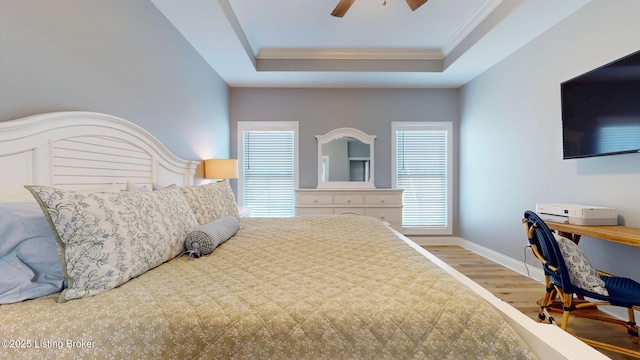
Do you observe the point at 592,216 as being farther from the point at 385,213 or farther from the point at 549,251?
the point at 385,213

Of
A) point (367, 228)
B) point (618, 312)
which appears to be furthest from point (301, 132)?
point (618, 312)

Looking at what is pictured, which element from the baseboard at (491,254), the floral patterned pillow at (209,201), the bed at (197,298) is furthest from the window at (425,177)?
the bed at (197,298)

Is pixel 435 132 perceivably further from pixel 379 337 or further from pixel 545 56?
pixel 379 337

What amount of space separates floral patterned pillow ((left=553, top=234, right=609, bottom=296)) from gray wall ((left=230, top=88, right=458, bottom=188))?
252cm

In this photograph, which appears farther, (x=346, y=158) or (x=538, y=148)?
(x=346, y=158)

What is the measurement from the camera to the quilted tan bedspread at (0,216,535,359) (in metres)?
0.69

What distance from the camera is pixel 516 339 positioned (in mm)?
717

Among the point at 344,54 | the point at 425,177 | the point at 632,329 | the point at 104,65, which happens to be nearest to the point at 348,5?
the point at 344,54

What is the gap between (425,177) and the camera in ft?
13.7

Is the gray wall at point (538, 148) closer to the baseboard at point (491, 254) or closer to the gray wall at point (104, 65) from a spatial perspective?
the baseboard at point (491, 254)

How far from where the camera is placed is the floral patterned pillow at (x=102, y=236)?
2.67 ft

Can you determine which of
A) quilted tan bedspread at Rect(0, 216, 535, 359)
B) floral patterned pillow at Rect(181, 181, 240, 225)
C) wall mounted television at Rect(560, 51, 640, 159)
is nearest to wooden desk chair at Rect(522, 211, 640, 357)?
wall mounted television at Rect(560, 51, 640, 159)

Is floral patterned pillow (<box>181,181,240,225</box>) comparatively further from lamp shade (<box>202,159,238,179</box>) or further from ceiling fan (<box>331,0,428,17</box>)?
ceiling fan (<box>331,0,428,17</box>)

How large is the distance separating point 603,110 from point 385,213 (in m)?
2.36
